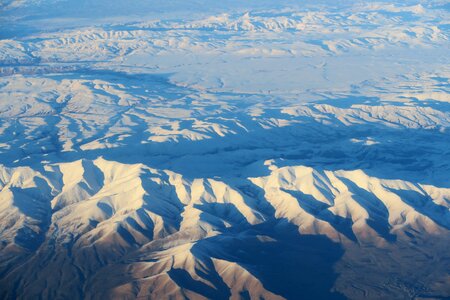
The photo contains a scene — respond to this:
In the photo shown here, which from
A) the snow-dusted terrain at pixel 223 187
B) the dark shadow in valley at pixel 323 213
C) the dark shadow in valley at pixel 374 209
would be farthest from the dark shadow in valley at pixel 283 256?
the dark shadow in valley at pixel 374 209

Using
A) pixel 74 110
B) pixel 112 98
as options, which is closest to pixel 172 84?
pixel 112 98

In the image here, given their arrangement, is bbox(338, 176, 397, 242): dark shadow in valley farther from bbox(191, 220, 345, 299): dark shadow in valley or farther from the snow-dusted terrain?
bbox(191, 220, 345, 299): dark shadow in valley

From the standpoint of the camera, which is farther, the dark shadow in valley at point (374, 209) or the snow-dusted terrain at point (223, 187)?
the dark shadow in valley at point (374, 209)

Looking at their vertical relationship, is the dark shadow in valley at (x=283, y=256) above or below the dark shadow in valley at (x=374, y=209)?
above

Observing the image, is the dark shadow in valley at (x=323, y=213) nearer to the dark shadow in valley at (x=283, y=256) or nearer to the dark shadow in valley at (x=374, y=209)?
the dark shadow in valley at (x=374, y=209)

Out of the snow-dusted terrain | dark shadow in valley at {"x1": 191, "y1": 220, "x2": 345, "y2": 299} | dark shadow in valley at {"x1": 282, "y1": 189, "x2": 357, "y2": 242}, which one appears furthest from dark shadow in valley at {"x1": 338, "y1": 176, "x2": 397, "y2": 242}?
dark shadow in valley at {"x1": 191, "y1": 220, "x2": 345, "y2": 299}

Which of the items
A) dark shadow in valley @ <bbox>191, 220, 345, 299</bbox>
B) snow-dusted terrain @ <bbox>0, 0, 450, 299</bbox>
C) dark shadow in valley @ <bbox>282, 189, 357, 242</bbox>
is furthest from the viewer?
dark shadow in valley @ <bbox>282, 189, 357, 242</bbox>

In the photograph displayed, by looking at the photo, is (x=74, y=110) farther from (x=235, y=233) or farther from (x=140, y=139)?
(x=235, y=233)

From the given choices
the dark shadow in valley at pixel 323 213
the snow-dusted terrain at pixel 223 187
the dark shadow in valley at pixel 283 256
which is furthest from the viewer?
the dark shadow in valley at pixel 323 213

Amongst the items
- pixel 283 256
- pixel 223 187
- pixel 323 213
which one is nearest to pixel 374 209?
pixel 323 213
